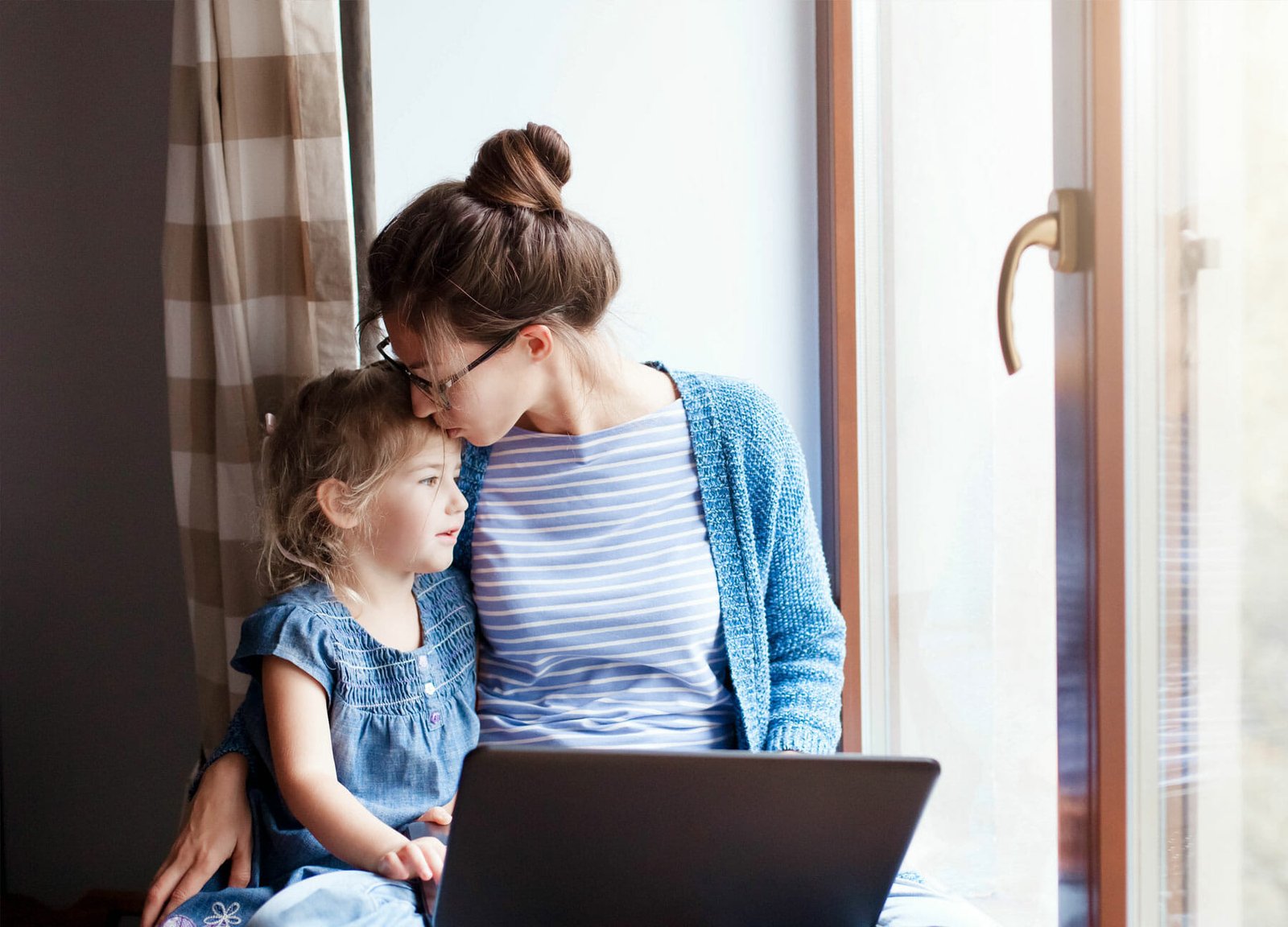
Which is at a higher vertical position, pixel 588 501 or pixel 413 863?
pixel 588 501

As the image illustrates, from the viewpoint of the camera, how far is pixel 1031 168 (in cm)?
107

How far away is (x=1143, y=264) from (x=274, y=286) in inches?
40.0

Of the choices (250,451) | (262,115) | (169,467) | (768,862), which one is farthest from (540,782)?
(169,467)

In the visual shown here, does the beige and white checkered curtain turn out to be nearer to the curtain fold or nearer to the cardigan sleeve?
the curtain fold

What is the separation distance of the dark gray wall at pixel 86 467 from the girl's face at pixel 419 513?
0.74 metres

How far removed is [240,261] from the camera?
4.31 ft

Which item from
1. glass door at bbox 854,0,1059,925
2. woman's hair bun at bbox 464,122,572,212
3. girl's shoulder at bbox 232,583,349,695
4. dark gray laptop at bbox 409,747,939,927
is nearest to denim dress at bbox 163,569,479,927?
girl's shoulder at bbox 232,583,349,695

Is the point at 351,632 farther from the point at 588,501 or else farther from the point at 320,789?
the point at 588,501

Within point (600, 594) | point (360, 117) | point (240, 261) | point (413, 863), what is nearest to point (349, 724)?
point (413, 863)

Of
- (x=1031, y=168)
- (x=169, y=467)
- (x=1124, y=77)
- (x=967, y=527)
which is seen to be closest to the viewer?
(x=1124, y=77)

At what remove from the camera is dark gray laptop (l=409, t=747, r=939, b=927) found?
2.36ft

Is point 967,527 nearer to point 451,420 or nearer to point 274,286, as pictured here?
point 451,420

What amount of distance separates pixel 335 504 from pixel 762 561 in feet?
1.67

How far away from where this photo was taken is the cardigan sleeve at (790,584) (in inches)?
48.9
